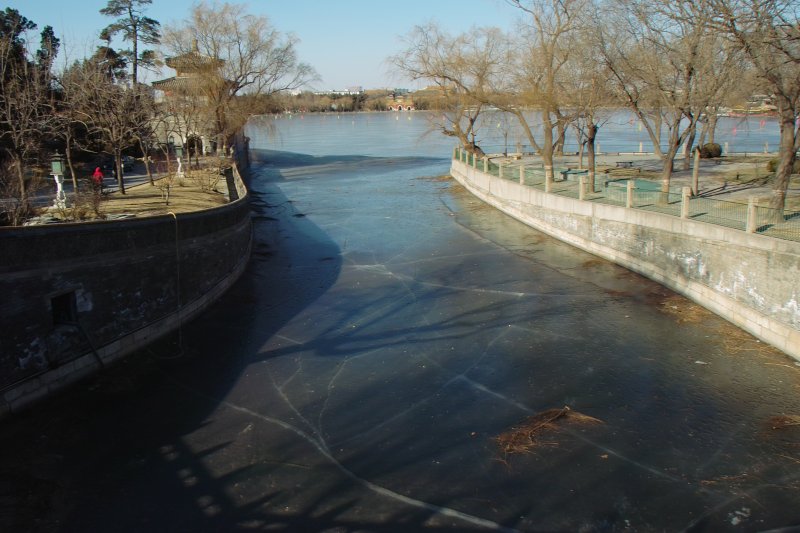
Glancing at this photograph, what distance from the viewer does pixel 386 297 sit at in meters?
19.0

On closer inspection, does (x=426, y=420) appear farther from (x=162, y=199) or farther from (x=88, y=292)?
(x=162, y=199)

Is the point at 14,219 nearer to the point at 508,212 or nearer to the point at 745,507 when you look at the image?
the point at 745,507

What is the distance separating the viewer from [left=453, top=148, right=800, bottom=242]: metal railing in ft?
50.4

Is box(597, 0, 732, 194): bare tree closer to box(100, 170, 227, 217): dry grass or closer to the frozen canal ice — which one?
the frozen canal ice

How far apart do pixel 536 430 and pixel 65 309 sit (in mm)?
9698

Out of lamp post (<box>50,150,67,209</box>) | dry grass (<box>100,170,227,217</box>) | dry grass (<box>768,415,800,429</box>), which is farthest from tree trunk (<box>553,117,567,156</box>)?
dry grass (<box>768,415,800,429</box>)

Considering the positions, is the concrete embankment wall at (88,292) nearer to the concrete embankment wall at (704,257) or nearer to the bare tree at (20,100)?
the bare tree at (20,100)

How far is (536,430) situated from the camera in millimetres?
11203

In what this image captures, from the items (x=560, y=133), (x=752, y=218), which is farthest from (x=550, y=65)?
(x=752, y=218)

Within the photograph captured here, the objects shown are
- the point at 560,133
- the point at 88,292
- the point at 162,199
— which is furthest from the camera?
the point at 560,133

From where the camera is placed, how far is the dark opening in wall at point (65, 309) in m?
13.2

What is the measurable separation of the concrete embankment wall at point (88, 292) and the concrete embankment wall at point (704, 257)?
13.1 meters

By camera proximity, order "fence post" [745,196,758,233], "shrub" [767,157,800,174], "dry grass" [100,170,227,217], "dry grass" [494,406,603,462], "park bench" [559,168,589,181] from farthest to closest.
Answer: "park bench" [559,168,589,181] → "shrub" [767,157,800,174] → "dry grass" [100,170,227,217] → "fence post" [745,196,758,233] → "dry grass" [494,406,603,462]

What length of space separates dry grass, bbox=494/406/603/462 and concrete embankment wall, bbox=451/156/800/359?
221 inches
